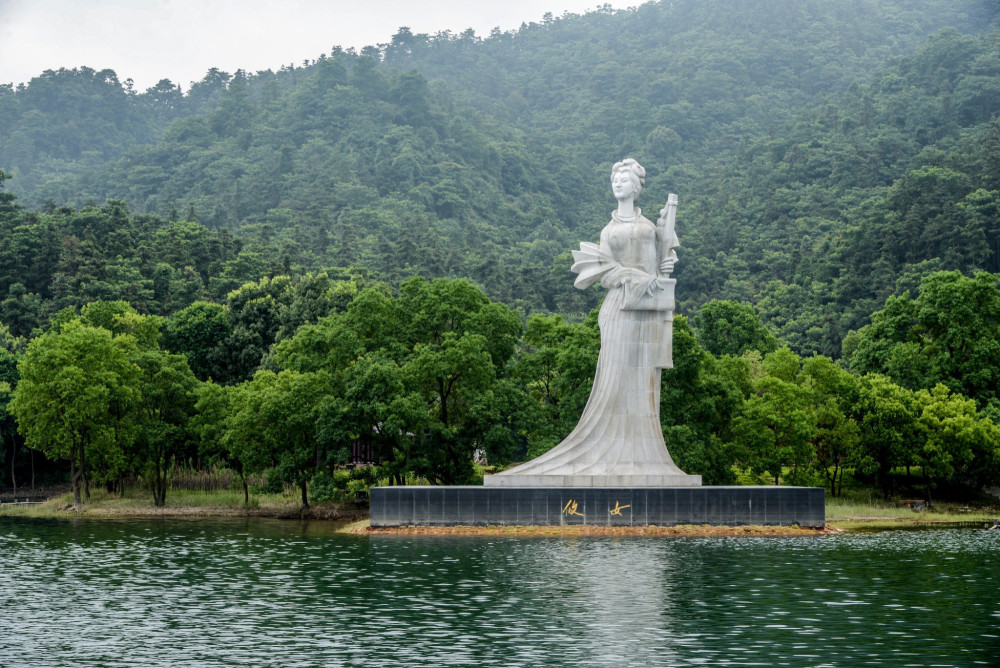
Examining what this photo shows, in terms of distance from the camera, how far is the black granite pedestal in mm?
31875

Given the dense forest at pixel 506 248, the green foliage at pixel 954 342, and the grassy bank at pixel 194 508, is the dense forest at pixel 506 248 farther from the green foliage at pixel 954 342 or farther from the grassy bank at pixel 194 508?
the grassy bank at pixel 194 508

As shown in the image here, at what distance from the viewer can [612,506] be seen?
3191cm

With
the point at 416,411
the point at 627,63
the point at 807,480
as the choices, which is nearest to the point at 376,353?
the point at 416,411

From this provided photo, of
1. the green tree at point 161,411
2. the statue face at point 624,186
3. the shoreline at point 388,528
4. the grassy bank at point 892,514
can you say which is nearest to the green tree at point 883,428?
the grassy bank at point 892,514

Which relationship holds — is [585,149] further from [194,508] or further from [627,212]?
[627,212]

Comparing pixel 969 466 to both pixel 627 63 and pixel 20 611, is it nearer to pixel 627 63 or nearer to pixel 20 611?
pixel 20 611

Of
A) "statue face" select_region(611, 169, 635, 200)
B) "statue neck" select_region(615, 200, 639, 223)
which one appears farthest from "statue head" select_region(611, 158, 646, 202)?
"statue neck" select_region(615, 200, 639, 223)

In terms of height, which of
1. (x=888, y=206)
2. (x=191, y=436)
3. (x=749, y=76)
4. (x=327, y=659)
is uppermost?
(x=749, y=76)

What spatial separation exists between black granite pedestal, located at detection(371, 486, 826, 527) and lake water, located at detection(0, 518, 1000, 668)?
1.76m

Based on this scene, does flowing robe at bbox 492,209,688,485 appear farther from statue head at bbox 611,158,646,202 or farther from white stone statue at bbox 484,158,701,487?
statue head at bbox 611,158,646,202

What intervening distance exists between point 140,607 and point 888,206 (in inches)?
2332

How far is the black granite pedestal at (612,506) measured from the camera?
3188 cm

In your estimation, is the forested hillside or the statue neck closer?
the statue neck

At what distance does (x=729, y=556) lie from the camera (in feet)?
86.5
